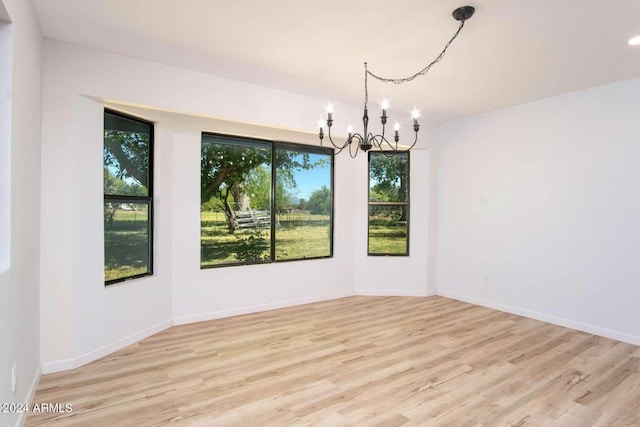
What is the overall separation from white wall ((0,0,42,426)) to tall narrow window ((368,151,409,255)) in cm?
406

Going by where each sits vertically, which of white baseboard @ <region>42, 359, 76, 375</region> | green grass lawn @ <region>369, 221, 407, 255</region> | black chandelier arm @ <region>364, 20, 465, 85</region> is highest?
black chandelier arm @ <region>364, 20, 465, 85</region>

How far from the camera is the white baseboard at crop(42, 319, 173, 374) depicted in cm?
274

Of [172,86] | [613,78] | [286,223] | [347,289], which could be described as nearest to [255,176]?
[286,223]

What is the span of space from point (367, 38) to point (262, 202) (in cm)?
253

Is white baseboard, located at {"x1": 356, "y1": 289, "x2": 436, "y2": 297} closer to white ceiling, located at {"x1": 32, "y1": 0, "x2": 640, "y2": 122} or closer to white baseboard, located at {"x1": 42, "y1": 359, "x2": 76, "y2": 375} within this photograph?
white ceiling, located at {"x1": 32, "y1": 0, "x2": 640, "y2": 122}

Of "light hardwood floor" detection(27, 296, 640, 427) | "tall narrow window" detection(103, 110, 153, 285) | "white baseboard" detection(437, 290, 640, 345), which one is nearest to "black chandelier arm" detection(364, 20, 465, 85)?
"tall narrow window" detection(103, 110, 153, 285)

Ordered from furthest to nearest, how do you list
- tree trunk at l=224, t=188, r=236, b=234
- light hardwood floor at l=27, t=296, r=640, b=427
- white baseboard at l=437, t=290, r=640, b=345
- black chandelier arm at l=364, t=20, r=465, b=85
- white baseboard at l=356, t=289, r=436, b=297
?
→ white baseboard at l=356, t=289, r=436, b=297 → tree trunk at l=224, t=188, r=236, b=234 → white baseboard at l=437, t=290, r=640, b=345 → black chandelier arm at l=364, t=20, r=465, b=85 → light hardwood floor at l=27, t=296, r=640, b=427

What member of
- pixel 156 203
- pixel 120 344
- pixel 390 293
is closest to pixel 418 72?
pixel 156 203

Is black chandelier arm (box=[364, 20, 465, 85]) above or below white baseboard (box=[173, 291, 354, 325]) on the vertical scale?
above

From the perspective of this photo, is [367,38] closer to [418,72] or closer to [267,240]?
[418,72]

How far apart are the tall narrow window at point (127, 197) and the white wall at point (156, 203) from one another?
0.34 ft

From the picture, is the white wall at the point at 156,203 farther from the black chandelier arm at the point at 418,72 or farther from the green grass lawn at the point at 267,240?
the black chandelier arm at the point at 418,72

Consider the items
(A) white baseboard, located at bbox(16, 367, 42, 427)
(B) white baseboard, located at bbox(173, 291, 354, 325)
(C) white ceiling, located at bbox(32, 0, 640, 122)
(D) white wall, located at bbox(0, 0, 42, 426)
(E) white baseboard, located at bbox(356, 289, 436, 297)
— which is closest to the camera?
(D) white wall, located at bbox(0, 0, 42, 426)

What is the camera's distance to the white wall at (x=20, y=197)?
70.7 inches
